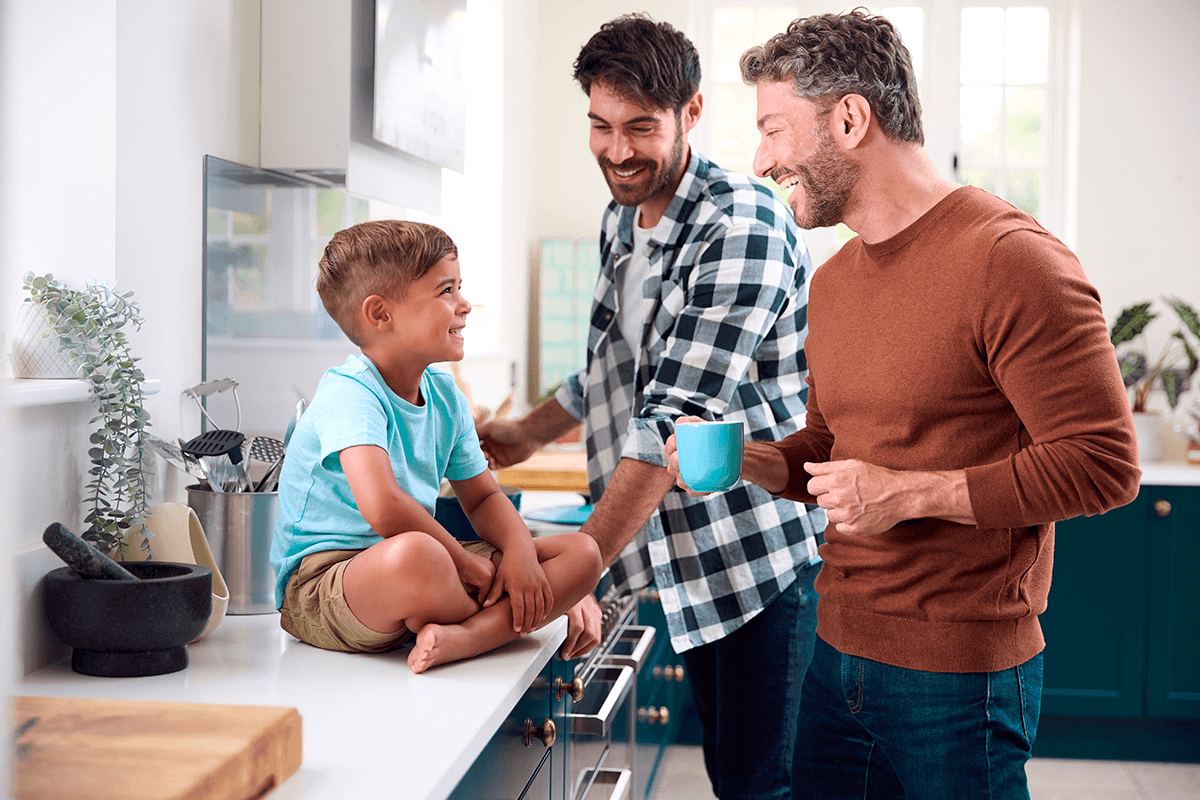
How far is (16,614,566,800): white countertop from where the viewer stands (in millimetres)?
823

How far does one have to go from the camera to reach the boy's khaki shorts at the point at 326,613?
1.14 meters

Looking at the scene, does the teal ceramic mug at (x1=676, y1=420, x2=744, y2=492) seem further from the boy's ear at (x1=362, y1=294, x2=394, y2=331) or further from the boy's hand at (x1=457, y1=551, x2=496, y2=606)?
the boy's ear at (x1=362, y1=294, x2=394, y2=331)

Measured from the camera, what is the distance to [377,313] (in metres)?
1.31

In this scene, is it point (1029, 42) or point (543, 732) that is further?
point (1029, 42)

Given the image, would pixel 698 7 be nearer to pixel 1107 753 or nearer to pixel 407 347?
pixel 1107 753

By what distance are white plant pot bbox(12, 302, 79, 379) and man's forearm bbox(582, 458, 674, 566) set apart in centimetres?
72

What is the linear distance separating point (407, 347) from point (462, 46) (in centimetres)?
100

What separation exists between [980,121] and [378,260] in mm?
3776

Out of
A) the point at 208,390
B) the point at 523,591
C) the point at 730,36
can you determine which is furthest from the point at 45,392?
the point at 730,36

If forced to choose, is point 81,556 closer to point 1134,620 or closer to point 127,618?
point 127,618

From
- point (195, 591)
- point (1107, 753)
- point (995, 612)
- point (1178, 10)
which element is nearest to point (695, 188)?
point (995, 612)

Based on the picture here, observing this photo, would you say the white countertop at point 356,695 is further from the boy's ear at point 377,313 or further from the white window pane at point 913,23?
the white window pane at point 913,23

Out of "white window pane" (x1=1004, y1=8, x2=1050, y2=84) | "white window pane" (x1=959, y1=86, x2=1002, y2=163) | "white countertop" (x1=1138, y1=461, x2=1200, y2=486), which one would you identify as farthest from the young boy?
"white window pane" (x1=1004, y1=8, x2=1050, y2=84)

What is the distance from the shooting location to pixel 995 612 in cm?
111
